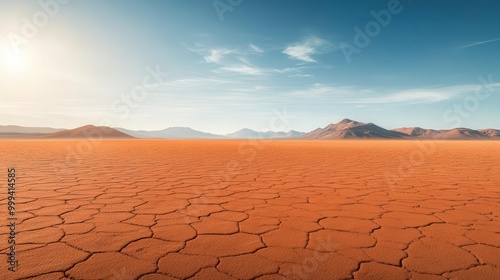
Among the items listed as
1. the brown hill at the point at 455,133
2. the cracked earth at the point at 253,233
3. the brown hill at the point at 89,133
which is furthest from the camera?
the brown hill at the point at 455,133

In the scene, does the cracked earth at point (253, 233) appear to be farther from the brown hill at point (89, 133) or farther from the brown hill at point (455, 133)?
the brown hill at point (455, 133)

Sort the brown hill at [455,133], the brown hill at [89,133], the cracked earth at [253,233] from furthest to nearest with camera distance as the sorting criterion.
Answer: the brown hill at [455,133] < the brown hill at [89,133] < the cracked earth at [253,233]

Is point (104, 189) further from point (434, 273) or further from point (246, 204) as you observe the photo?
point (434, 273)

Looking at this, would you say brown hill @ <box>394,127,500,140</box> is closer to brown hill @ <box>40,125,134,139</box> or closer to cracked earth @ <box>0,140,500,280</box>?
brown hill @ <box>40,125,134,139</box>

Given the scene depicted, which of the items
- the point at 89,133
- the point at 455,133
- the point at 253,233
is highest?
the point at 455,133

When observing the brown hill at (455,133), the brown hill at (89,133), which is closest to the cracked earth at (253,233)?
the brown hill at (89,133)

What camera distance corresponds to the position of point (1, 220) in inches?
87.3

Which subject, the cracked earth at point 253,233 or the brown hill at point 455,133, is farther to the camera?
the brown hill at point 455,133

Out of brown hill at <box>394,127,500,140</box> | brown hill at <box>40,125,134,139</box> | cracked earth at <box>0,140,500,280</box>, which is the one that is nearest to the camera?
cracked earth at <box>0,140,500,280</box>

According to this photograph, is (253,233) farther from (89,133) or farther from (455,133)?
(455,133)

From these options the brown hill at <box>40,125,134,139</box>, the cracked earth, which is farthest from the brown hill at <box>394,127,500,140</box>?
the cracked earth

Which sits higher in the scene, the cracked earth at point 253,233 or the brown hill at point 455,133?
the brown hill at point 455,133

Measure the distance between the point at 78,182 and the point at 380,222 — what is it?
13.1 feet

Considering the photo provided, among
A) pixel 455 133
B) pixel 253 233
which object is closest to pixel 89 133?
pixel 253 233
